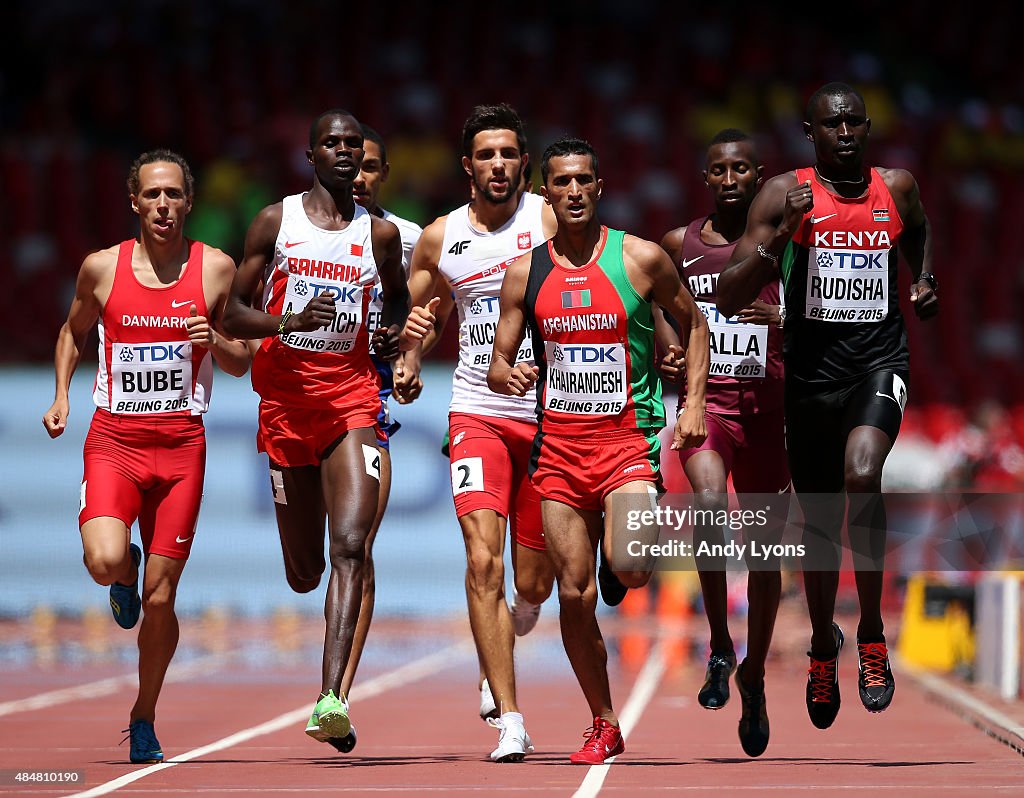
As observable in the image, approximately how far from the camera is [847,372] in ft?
27.1

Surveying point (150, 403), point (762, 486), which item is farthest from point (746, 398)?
point (150, 403)

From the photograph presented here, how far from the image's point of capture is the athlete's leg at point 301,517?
884cm

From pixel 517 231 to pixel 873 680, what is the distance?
2.80 meters

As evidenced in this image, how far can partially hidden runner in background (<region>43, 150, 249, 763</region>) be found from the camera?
865 centimetres

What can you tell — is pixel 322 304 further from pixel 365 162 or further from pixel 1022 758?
pixel 1022 758

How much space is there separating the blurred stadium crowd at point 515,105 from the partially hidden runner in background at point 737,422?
12008 mm

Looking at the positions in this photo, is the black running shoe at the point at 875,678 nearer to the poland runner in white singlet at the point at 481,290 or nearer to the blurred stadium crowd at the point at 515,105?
the poland runner in white singlet at the point at 481,290

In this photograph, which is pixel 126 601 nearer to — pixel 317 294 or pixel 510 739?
pixel 317 294

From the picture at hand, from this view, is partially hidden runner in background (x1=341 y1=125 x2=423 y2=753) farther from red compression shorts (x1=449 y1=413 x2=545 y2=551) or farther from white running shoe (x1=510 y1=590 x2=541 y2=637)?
white running shoe (x1=510 y1=590 x2=541 y2=637)

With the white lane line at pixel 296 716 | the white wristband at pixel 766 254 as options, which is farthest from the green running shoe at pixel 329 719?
the white wristband at pixel 766 254

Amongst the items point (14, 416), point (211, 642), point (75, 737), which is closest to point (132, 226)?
point (14, 416)

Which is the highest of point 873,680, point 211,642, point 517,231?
point 517,231

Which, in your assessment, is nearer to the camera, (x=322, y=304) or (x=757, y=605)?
(x=322, y=304)

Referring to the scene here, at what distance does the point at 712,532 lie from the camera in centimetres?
867
